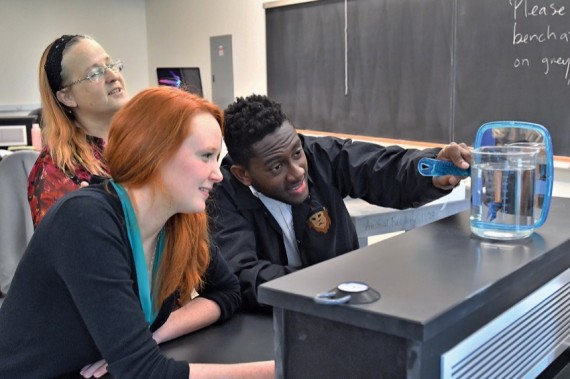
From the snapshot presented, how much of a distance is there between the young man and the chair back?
51.1 inches

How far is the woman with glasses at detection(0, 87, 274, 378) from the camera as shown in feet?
3.25

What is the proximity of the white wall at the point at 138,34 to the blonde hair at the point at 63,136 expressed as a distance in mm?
3314

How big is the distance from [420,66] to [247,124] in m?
2.39

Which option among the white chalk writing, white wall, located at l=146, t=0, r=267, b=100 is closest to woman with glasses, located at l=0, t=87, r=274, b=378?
the white chalk writing

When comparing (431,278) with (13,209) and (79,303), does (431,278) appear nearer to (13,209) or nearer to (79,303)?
(79,303)

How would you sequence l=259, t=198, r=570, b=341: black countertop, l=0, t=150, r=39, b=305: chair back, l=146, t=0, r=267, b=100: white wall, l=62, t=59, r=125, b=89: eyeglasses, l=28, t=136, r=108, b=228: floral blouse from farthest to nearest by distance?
l=146, t=0, r=267, b=100: white wall → l=0, t=150, r=39, b=305: chair back → l=62, t=59, r=125, b=89: eyeglasses → l=28, t=136, r=108, b=228: floral blouse → l=259, t=198, r=570, b=341: black countertop

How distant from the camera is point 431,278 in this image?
0.77m

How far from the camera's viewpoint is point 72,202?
1027 mm

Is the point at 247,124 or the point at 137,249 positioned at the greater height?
the point at 247,124

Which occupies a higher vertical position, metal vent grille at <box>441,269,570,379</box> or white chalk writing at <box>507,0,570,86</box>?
white chalk writing at <box>507,0,570,86</box>

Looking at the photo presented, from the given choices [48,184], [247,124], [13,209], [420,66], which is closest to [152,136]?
[247,124]

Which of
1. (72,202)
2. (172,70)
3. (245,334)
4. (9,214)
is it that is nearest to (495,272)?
(245,334)

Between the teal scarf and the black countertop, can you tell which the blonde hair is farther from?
the black countertop

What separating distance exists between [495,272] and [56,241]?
26.6 inches
